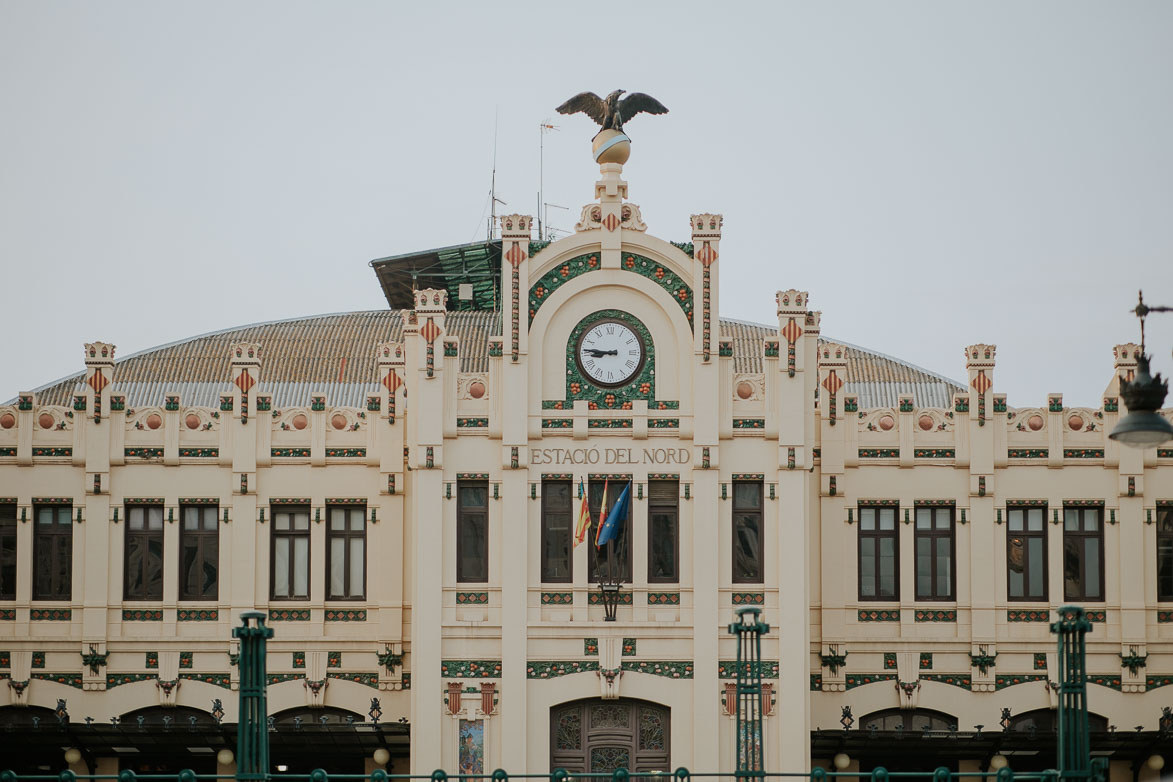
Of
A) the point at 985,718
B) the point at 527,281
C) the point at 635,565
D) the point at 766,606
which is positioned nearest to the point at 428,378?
the point at 527,281

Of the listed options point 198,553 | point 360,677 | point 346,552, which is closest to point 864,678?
point 360,677

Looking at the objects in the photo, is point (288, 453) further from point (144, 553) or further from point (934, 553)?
point (934, 553)

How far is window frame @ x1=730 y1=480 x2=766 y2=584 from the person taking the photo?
146 feet

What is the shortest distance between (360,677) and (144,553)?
5954 millimetres

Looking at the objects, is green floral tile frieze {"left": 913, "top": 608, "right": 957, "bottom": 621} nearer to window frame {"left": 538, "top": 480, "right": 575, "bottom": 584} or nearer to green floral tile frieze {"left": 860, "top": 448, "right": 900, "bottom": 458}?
green floral tile frieze {"left": 860, "top": 448, "right": 900, "bottom": 458}

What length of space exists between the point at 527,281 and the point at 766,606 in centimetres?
913

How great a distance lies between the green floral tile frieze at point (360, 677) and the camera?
153 ft

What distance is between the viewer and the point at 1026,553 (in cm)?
4731

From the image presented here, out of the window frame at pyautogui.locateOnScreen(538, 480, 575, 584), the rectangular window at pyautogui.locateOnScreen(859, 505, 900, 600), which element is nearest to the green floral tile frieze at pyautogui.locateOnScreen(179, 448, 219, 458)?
the window frame at pyautogui.locateOnScreen(538, 480, 575, 584)

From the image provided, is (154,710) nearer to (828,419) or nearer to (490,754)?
(490,754)

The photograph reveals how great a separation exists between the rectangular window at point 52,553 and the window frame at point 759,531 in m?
15.7

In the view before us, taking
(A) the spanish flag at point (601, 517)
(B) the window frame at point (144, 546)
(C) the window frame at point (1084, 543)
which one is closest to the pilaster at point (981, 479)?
(C) the window frame at point (1084, 543)

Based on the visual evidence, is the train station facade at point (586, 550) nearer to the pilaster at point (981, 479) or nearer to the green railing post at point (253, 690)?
the pilaster at point (981, 479)

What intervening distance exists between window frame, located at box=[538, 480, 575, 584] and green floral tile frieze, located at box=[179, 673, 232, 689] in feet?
27.0
